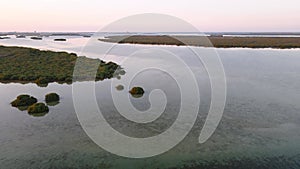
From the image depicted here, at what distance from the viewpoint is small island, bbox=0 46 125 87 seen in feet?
163

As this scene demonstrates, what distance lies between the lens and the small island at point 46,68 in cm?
4970

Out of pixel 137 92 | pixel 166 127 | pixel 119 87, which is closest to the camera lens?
pixel 166 127

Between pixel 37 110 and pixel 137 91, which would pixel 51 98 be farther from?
pixel 137 91

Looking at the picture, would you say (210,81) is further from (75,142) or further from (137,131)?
(75,142)

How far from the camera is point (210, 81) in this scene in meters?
46.6

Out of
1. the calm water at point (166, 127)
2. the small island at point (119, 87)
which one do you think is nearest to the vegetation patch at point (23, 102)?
the calm water at point (166, 127)

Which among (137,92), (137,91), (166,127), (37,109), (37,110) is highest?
(137,91)

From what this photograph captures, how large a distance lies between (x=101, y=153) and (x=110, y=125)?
606cm

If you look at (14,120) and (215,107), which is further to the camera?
(215,107)

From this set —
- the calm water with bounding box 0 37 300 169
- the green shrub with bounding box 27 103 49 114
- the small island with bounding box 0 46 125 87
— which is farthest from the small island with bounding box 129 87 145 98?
the green shrub with bounding box 27 103 49 114

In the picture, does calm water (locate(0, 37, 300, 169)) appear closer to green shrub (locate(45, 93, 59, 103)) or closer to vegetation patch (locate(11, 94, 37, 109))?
vegetation patch (locate(11, 94, 37, 109))

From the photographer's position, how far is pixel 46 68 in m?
58.7

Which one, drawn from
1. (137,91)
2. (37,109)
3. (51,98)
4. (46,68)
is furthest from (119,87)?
(46,68)

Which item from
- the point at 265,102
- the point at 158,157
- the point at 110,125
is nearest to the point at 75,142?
the point at 110,125
